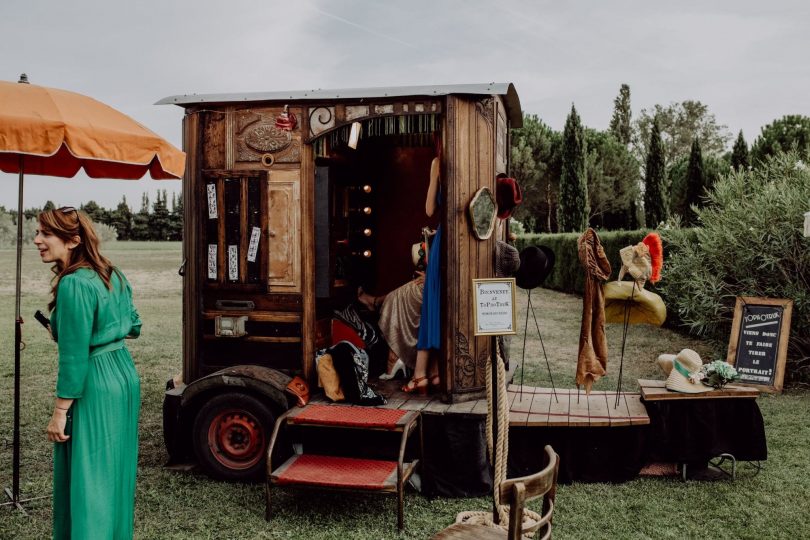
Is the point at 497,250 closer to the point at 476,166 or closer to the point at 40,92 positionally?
the point at 476,166

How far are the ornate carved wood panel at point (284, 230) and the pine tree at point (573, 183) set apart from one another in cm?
2167

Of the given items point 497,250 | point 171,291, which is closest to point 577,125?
point 171,291

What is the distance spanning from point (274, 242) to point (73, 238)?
2.06 meters

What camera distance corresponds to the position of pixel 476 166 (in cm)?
503

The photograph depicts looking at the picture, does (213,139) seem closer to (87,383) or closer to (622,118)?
(87,383)

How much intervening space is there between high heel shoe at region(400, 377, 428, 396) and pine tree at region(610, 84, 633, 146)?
Answer: 42.4m

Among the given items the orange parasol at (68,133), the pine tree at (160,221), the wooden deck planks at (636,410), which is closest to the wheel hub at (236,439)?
the orange parasol at (68,133)

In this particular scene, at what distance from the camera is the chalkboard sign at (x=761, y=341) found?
753 cm

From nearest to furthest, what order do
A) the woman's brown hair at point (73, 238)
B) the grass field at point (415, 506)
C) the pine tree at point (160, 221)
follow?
1. the woman's brown hair at point (73, 238)
2. the grass field at point (415, 506)
3. the pine tree at point (160, 221)

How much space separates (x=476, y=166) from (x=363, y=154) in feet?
7.32

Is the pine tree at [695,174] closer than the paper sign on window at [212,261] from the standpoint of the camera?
No

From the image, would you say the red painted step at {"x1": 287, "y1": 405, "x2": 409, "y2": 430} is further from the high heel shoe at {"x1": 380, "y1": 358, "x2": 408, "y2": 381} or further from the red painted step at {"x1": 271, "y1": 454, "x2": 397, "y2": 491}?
the high heel shoe at {"x1": 380, "y1": 358, "x2": 408, "y2": 381}

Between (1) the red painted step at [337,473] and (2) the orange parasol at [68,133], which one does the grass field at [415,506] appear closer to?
(1) the red painted step at [337,473]

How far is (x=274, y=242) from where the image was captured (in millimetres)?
5336
